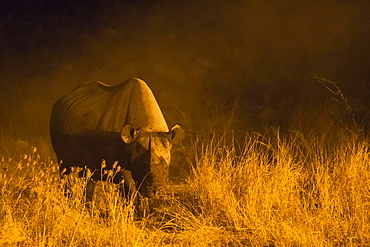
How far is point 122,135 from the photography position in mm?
6848

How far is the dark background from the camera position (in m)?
13.7

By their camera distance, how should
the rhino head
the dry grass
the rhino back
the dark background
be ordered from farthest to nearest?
1. the dark background
2. the rhino back
3. the rhino head
4. the dry grass

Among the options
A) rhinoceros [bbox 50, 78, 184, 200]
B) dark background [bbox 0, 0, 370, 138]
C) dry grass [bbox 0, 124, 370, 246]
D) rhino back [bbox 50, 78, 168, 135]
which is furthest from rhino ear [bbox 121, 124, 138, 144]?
dark background [bbox 0, 0, 370, 138]

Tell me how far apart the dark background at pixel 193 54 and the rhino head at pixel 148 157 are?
4.37 m

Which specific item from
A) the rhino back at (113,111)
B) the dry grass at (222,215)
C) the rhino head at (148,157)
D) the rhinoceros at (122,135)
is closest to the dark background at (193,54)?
the rhino back at (113,111)

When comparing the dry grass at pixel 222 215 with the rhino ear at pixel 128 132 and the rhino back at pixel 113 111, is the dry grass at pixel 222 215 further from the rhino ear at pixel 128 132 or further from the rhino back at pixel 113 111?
the rhino back at pixel 113 111

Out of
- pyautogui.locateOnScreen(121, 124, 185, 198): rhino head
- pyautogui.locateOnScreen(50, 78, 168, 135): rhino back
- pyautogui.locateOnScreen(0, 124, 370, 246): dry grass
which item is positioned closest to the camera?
pyautogui.locateOnScreen(0, 124, 370, 246): dry grass

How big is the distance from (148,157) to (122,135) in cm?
36

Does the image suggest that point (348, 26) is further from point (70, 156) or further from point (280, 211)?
point (280, 211)

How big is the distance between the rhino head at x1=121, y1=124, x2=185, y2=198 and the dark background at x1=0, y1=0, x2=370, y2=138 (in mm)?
4371

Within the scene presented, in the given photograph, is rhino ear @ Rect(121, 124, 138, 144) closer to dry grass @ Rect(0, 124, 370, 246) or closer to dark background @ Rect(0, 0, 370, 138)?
dry grass @ Rect(0, 124, 370, 246)

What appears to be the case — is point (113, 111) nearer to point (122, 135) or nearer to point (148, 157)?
point (122, 135)

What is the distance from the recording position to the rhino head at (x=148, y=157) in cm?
680

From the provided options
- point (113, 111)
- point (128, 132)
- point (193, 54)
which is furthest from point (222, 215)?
point (193, 54)
